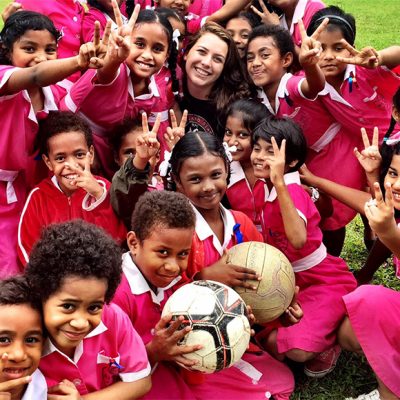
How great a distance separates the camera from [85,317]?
2.49m

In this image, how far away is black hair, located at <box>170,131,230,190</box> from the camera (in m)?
3.64

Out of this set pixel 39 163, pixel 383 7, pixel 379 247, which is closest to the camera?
pixel 39 163

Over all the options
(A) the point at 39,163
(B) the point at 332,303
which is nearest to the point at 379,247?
(B) the point at 332,303

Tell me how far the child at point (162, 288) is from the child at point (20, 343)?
626 millimetres

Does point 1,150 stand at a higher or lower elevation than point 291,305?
higher

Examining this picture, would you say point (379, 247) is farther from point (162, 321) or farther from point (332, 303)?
point (162, 321)

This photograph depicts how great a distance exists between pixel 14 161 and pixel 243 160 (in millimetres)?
1496

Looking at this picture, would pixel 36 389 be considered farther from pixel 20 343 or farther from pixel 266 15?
pixel 266 15

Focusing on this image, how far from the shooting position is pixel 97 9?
5105 mm

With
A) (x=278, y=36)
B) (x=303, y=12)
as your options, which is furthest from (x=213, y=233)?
(x=303, y=12)

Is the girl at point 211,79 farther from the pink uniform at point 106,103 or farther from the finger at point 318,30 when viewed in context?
the finger at point 318,30

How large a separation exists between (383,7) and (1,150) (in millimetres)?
15152

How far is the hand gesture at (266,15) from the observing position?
5570 millimetres

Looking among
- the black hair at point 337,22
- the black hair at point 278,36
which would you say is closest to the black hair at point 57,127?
the black hair at point 278,36
